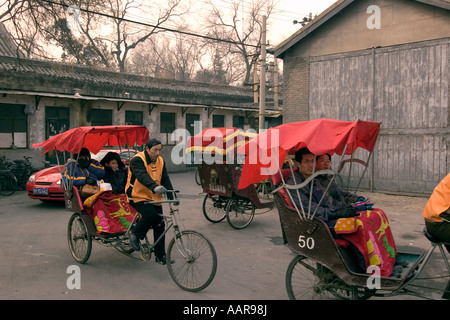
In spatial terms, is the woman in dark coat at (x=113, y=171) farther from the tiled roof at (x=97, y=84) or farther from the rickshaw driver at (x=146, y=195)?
the tiled roof at (x=97, y=84)

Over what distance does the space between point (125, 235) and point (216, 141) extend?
13.4ft

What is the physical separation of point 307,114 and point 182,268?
33.8 ft

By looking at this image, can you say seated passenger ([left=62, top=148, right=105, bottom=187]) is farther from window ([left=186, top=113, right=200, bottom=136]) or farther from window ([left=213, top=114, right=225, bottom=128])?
window ([left=213, top=114, right=225, bottom=128])

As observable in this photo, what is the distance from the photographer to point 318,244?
4.01 meters

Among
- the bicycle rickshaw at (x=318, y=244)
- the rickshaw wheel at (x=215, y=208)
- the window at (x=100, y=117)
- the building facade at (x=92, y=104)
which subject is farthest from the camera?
the window at (x=100, y=117)

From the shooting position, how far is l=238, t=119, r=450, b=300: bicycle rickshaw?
12.6ft

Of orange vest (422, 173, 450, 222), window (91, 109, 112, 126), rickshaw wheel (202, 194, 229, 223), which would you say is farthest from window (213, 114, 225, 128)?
orange vest (422, 173, 450, 222)

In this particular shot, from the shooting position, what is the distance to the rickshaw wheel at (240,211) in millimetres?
8422

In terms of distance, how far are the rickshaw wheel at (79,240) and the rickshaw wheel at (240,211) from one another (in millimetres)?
3093

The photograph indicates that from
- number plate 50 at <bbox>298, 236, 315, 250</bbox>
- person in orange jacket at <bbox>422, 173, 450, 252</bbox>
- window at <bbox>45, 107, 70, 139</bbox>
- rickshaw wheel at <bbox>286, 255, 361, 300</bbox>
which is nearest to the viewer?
person in orange jacket at <bbox>422, 173, 450, 252</bbox>

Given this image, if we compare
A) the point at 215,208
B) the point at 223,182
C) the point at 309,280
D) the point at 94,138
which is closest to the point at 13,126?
the point at 94,138

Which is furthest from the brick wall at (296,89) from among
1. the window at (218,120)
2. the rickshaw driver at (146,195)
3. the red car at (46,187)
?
the window at (218,120)

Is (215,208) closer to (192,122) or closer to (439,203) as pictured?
(439,203)
